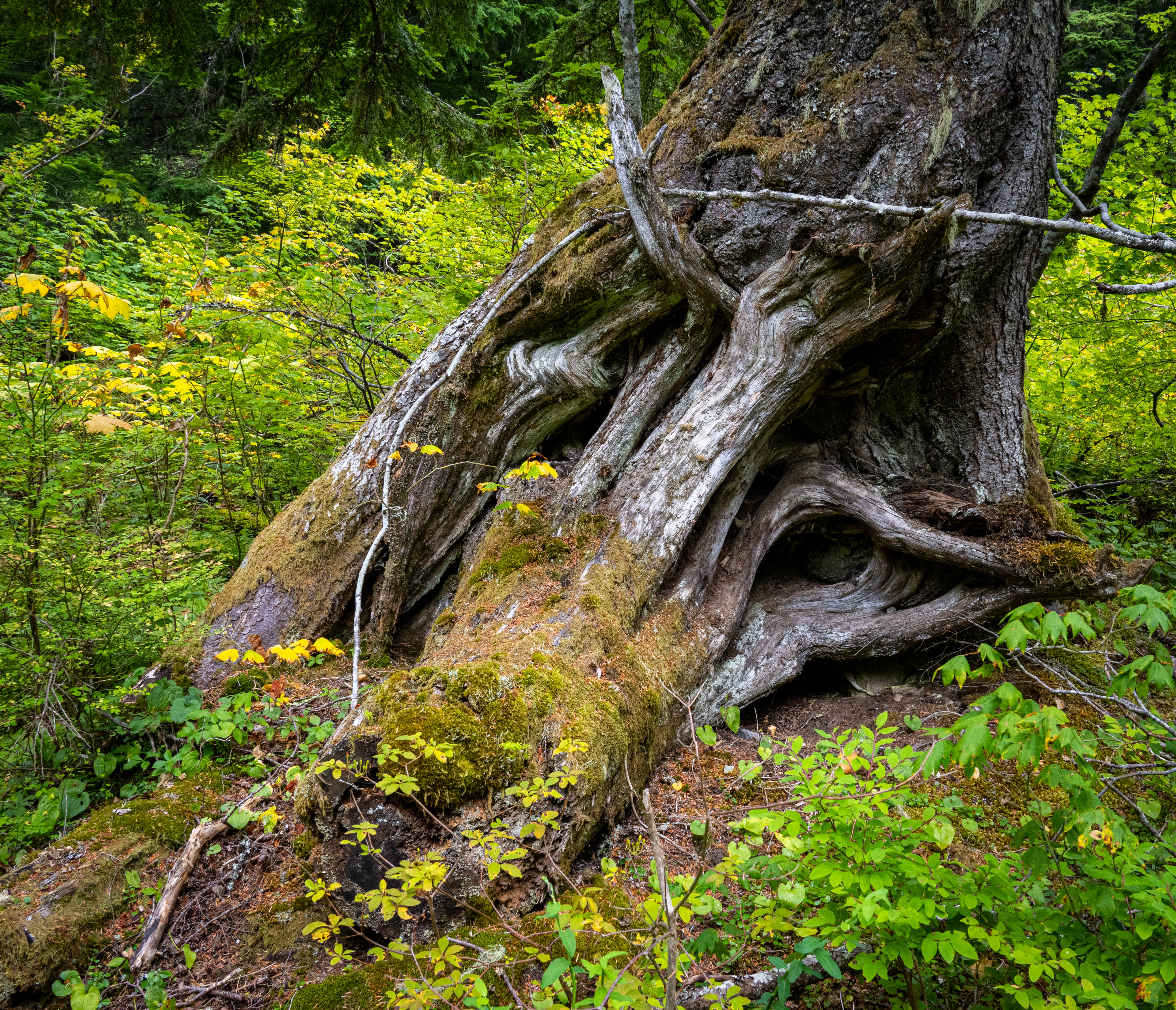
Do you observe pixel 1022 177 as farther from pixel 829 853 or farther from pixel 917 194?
pixel 829 853

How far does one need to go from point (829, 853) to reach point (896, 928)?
1.20ft

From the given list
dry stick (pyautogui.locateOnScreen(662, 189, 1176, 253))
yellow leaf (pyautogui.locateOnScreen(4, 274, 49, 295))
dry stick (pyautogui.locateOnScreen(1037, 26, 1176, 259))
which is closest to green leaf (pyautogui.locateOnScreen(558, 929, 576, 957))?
dry stick (pyautogui.locateOnScreen(662, 189, 1176, 253))

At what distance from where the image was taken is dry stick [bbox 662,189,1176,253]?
1.81 m

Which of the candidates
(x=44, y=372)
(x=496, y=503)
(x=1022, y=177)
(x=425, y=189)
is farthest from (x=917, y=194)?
(x=425, y=189)

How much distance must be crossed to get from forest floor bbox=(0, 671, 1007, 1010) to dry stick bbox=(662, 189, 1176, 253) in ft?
5.33

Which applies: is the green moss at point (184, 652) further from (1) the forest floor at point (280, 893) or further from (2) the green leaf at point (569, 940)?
(2) the green leaf at point (569, 940)

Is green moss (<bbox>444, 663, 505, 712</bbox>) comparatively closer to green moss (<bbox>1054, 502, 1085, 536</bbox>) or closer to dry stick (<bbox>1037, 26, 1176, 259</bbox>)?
green moss (<bbox>1054, 502, 1085, 536</bbox>)

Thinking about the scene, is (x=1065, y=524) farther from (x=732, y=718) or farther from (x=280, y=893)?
(x=280, y=893)

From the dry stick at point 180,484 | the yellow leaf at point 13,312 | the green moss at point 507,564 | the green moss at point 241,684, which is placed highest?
the yellow leaf at point 13,312

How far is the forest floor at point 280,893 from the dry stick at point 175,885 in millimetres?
36

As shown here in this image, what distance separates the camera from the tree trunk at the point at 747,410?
3.55 metres

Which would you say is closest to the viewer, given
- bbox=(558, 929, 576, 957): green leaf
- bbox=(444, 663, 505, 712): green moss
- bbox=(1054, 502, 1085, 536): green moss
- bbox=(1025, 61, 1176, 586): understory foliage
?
bbox=(558, 929, 576, 957): green leaf

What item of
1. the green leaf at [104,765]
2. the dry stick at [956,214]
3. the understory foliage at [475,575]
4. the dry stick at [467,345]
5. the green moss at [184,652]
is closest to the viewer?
the understory foliage at [475,575]

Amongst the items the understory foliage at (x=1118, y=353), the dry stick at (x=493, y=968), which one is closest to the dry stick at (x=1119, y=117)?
the understory foliage at (x=1118, y=353)
